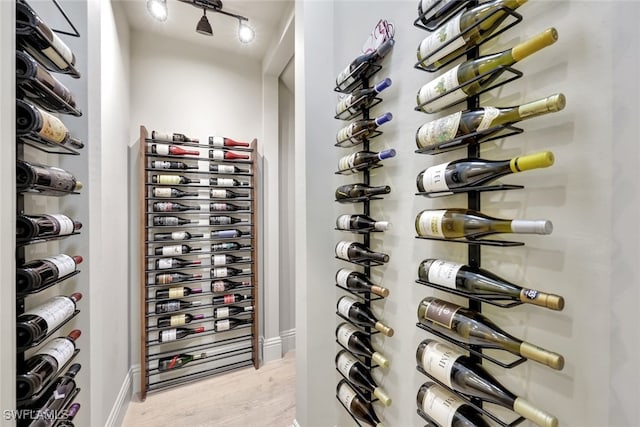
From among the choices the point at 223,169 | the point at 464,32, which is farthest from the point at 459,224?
the point at 223,169

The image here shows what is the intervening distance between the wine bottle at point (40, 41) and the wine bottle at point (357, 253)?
1.26 metres

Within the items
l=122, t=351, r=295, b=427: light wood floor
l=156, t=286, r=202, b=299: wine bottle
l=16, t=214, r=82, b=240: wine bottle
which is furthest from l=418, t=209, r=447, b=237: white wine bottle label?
l=156, t=286, r=202, b=299: wine bottle

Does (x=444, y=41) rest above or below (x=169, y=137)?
below

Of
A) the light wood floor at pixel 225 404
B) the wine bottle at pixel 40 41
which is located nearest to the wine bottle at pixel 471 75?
the wine bottle at pixel 40 41

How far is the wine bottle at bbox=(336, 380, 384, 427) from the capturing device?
1.13m

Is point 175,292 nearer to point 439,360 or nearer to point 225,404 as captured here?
point 225,404

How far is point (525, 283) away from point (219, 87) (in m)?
2.59

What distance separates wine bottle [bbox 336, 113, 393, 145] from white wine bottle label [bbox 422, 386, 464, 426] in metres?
0.97

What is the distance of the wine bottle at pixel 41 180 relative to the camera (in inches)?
28.3

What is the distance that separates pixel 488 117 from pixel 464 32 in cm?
24

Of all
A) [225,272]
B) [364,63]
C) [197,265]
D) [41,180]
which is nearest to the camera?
[41,180]

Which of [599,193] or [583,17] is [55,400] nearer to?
[599,193]

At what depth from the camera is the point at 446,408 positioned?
28.8 inches

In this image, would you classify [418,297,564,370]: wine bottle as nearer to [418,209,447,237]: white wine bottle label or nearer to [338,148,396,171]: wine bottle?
[418,209,447,237]: white wine bottle label
